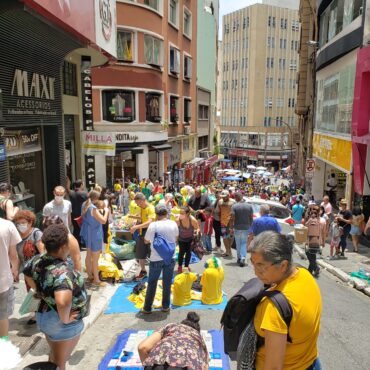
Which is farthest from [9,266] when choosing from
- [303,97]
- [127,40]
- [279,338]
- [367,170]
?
[303,97]

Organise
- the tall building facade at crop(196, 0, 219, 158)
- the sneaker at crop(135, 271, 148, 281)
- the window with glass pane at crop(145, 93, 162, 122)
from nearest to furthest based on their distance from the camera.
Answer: the sneaker at crop(135, 271, 148, 281) < the window with glass pane at crop(145, 93, 162, 122) < the tall building facade at crop(196, 0, 219, 158)

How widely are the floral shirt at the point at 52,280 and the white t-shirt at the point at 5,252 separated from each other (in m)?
0.65

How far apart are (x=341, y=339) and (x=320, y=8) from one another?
21.3 metres

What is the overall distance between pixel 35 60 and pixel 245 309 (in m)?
9.08

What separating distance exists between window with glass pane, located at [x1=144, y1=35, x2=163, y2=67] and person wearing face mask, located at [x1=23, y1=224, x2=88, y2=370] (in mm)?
20897

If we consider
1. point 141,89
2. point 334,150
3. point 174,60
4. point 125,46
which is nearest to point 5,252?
point 334,150

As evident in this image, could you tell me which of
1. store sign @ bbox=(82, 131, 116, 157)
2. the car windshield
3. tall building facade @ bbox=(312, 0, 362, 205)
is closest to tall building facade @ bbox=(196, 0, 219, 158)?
tall building facade @ bbox=(312, 0, 362, 205)

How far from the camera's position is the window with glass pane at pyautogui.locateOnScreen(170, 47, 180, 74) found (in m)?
27.3

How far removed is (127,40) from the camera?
22078 millimetres

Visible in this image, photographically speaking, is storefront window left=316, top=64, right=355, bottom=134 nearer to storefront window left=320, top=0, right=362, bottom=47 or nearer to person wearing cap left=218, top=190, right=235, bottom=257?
storefront window left=320, top=0, right=362, bottom=47

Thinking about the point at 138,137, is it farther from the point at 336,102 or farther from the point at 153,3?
the point at 336,102

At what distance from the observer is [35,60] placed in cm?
955

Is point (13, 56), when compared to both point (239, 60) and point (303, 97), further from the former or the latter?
point (239, 60)

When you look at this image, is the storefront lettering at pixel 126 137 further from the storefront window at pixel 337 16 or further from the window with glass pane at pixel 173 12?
the storefront window at pixel 337 16
